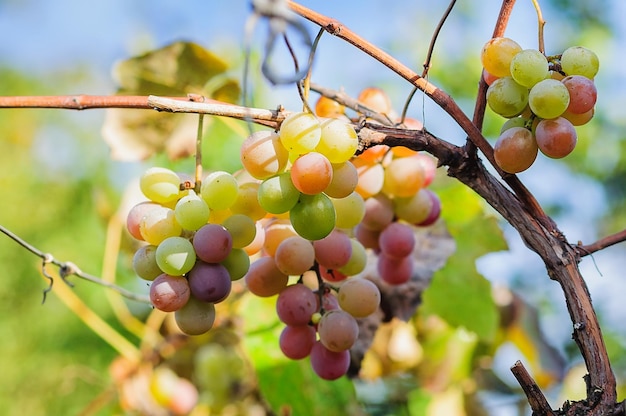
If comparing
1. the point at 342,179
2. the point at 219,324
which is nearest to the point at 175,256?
the point at 342,179

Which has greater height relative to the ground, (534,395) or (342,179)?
(342,179)

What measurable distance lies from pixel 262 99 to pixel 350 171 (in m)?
0.88

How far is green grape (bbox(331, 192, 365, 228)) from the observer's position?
0.54 meters

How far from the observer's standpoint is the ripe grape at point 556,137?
0.43 m

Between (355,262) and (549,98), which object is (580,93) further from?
(355,262)

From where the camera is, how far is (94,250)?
1.62 metres

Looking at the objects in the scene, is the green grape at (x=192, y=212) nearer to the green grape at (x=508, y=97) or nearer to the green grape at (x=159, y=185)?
the green grape at (x=159, y=185)

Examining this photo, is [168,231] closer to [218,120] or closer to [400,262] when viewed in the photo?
[400,262]

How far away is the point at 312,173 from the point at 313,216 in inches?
1.4

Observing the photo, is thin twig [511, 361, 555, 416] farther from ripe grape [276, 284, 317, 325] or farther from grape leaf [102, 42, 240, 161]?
grape leaf [102, 42, 240, 161]

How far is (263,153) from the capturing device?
44 centimetres

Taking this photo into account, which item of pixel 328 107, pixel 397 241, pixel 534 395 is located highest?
pixel 328 107

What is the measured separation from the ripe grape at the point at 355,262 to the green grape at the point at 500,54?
20 centimetres

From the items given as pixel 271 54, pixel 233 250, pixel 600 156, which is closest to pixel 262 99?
pixel 233 250
